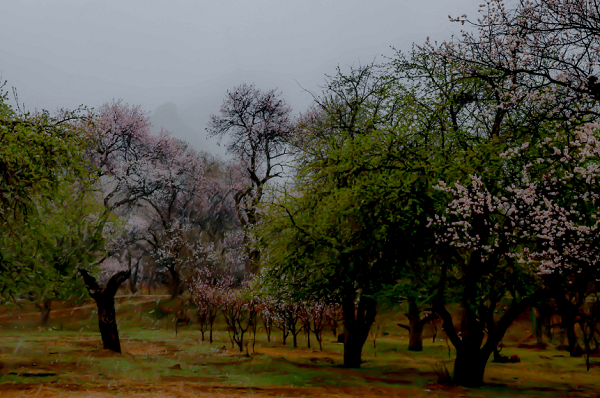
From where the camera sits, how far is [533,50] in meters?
9.48

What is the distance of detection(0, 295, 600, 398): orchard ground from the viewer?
1284 cm

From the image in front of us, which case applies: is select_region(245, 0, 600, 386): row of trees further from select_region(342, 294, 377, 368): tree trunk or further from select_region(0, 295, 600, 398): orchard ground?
select_region(0, 295, 600, 398): orchard ground

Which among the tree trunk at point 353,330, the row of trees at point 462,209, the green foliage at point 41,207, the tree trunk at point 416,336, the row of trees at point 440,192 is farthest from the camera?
the tree trunk at point 416,336

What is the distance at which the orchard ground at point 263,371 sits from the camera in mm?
12844

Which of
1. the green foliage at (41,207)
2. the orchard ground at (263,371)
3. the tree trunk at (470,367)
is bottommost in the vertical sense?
the orchard ground at (263,371)

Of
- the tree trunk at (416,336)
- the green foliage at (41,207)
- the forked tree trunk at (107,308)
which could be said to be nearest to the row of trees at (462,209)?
the green foliage at (41,207)

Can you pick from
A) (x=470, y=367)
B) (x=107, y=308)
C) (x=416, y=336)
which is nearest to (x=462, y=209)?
(x=470, y=367)

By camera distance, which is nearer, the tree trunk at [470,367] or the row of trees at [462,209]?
the row of trees at [462,209]

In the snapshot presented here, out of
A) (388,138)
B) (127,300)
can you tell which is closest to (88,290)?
(388,138)

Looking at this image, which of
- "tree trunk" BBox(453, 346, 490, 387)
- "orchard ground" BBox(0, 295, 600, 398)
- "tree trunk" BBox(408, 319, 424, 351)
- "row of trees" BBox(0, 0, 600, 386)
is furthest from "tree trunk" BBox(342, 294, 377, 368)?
"tree trunk" BBox(408, 319, 424, 351)

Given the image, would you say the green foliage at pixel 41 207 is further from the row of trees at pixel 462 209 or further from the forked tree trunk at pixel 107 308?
the row of trees at pixel 462 209

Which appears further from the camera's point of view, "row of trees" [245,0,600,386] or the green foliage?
the green foliage

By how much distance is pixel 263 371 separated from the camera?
17844 millimetres

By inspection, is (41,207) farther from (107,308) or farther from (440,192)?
(440,192)
